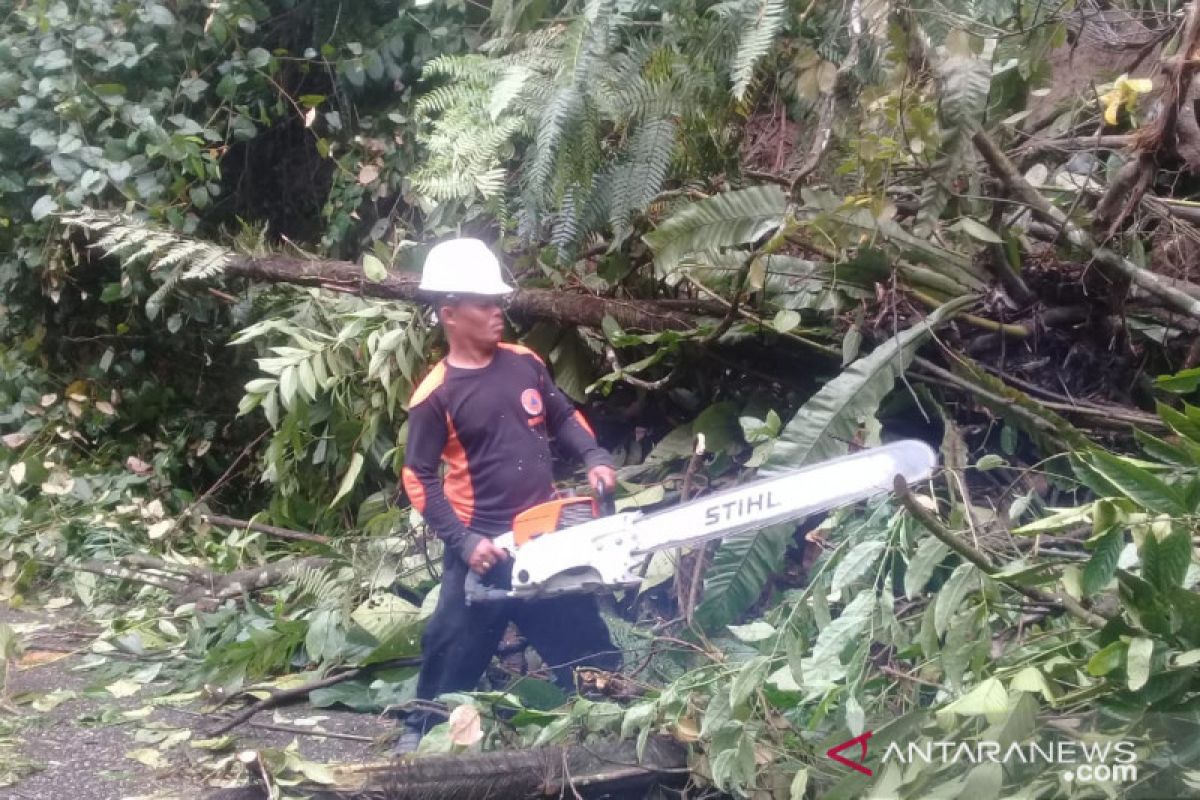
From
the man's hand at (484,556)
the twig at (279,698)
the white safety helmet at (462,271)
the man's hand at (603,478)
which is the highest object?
the white safety helmet at (462,271)

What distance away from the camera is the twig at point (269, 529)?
4957 millimetres

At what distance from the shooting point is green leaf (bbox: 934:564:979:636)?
2199 mm

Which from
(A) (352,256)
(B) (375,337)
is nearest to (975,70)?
(B) (375,337)

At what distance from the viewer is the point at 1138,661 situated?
6.17 ft

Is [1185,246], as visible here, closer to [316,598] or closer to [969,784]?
[969,784]

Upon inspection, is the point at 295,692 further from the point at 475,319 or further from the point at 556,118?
the point at 556,118

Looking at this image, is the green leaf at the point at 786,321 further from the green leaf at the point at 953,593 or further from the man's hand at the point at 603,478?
the green leaf at the point at 953,593

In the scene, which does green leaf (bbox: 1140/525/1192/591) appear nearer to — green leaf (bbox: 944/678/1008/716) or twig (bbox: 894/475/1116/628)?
twig (bbox: 894/475/1116/628)

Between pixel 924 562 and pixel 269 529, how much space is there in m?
3.63

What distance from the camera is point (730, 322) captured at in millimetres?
3592

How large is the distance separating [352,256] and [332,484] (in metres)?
1.55

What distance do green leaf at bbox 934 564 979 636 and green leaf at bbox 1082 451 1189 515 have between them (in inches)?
12.7

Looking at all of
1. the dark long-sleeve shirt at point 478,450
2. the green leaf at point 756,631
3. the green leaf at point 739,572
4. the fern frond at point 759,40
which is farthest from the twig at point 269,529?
the fern frond at point 759,40

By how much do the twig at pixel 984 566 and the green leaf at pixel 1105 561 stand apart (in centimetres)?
12
